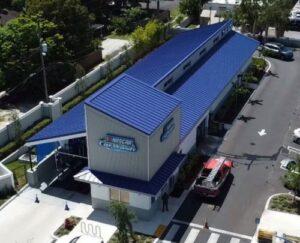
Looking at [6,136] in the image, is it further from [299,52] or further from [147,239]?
[299,52]

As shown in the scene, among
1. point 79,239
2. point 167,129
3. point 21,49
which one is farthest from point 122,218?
point 21,49

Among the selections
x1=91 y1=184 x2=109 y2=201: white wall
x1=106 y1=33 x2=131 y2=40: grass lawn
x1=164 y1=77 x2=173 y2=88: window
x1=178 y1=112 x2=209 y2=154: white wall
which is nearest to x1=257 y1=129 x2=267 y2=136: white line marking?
x1=178 y1=112 x2=209 y2=154: white wall

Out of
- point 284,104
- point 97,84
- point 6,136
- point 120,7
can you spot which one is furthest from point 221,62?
point 120,7

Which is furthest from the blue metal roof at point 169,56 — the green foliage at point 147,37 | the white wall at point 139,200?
the white wall at point 139,200

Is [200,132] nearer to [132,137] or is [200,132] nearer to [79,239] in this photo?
[132,137]

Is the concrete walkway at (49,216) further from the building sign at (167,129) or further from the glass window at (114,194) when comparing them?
the building sign at (167,129)

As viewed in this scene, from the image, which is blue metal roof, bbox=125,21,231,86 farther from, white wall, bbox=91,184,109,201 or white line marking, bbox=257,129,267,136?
white wall, bbox=91,184,109,201
